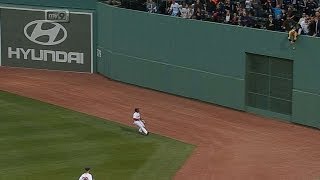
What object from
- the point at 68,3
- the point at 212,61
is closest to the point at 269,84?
the point at 212,61

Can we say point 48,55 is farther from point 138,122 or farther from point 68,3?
point 138,122

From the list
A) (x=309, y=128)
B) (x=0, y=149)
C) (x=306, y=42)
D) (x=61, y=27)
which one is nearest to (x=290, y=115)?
(x=309, y=128)

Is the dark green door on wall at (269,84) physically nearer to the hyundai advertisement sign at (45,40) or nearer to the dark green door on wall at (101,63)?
the dark green door on wall at (101,63)

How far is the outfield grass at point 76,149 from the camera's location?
25469mm

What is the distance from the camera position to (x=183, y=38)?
125 feet

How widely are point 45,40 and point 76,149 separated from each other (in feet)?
61.3

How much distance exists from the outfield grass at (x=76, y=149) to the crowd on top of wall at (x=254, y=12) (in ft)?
23.3

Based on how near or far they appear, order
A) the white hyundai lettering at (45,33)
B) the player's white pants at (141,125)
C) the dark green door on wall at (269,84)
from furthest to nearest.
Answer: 1. the white hyundai lettering at (45,33)
2. the dark green door on wall at (269,84)
3. the player's white pants at (141,125)

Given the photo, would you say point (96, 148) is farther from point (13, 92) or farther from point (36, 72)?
point (36, 72)

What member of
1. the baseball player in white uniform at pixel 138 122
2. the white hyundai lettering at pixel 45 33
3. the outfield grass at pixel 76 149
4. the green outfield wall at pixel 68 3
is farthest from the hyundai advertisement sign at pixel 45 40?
the baseball player in white uniform at pixel 138 122

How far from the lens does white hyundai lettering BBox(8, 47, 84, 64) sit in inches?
1805

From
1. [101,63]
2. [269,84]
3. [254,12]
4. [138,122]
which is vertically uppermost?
[254,12]

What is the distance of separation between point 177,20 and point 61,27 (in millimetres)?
9751

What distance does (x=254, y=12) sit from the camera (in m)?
35.1
